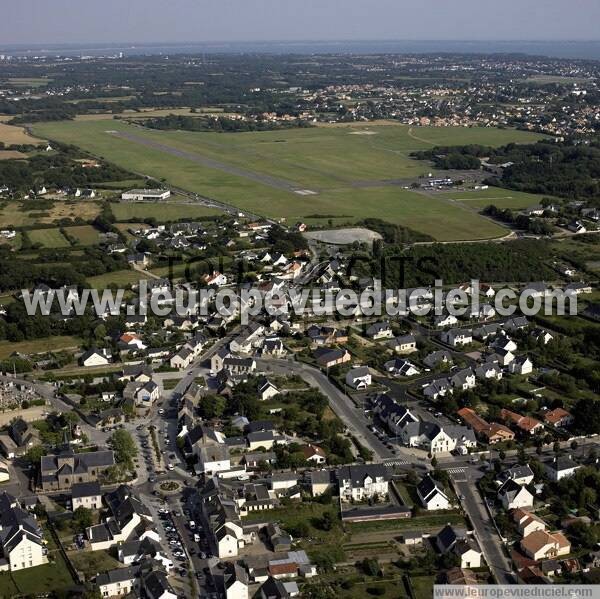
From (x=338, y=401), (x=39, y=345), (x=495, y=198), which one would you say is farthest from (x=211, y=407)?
(x=495, y=198)

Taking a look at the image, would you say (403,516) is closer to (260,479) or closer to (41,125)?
(260,479)

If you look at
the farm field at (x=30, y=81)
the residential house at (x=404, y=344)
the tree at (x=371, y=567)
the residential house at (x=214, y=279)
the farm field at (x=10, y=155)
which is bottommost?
the tree at (x=371, y=567)

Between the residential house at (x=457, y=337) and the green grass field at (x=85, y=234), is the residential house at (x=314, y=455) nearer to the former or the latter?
the residential house at (x=457, y=337)

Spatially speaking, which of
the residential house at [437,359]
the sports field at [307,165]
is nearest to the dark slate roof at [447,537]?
the residential house at [437,359]

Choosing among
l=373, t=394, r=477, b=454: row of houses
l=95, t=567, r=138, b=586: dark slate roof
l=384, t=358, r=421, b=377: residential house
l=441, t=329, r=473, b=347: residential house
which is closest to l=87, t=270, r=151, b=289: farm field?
l=384, t=358, r=421, b=377: residential house

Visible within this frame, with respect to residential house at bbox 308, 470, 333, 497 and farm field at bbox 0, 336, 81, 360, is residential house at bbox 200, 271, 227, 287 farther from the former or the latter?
residential house at bbox 308, 470, 333, 497

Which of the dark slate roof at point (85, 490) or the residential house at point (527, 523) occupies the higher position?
the dark slate roof at point (85, 490)

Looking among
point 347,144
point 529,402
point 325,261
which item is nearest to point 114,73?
point 347,144
